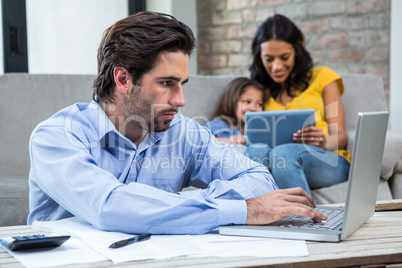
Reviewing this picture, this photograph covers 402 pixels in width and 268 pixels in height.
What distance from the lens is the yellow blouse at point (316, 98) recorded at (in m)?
2.53

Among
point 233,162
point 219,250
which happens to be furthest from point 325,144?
point 219,250

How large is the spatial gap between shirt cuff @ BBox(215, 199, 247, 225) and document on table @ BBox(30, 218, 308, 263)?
0.11 ft

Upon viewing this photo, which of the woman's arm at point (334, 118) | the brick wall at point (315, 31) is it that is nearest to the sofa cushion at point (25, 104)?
the woman's arm at point (334, 118)

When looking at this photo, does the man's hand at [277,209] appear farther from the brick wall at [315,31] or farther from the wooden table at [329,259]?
the brick wall at [315,31]

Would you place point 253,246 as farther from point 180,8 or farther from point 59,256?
point 180,8

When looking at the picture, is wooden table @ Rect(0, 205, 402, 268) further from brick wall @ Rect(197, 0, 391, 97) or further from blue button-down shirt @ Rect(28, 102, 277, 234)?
brick wall @ Rect(197, 0, 391, 97)

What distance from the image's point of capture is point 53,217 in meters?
1.27

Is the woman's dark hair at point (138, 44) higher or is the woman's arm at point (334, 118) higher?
the woman's dark hair at point (138, 44)

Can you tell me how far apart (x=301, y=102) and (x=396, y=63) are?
875 millimetres

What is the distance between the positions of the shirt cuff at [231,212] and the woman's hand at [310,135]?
1.29 metres

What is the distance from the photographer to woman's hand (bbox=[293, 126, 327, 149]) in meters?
2.27

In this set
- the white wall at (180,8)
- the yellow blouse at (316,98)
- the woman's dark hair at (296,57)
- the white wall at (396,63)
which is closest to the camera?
the yellow blouse at (316,98)

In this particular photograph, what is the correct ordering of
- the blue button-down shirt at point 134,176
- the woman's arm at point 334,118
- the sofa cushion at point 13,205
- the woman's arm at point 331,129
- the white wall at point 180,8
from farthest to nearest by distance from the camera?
the white wall at point 180,8
the woman's arm at point 334,118
the woman's arm at point 331,129
the sofa cushion at point 13,205
the blue button-down shirt at point 134,176

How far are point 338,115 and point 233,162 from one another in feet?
4.15
